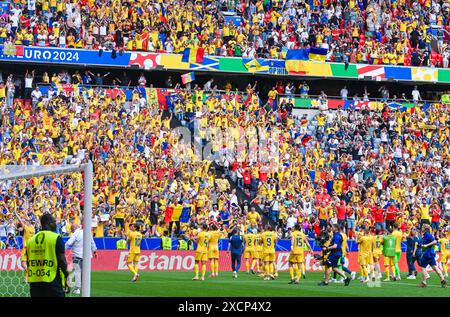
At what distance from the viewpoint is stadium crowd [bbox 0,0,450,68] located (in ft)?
157

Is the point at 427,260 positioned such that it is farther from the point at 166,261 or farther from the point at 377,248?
A: the point at 166,261

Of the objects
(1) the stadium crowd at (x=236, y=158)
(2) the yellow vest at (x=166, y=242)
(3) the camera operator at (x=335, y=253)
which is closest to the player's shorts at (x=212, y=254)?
(1) the stadium crowd at (x=236, y=158)

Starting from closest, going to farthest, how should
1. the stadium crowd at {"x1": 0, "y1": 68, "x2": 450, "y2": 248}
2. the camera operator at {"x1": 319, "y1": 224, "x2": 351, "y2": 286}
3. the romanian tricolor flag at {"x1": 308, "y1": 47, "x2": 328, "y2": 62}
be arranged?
the camera operator at {"x1": 319, "y1": 224, "x2": 351, "y2": 286}
the stadium crowd at {"x1": 0, "y1": 68, "x2": 450, "y2": 248}
the romanian tricolor flag at {"x1": 308, "y1": 47, "x2": 328, "y2": 62}

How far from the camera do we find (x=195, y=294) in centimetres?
2528

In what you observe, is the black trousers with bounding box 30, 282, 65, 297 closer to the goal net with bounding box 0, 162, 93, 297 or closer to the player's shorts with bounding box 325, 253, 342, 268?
the goal net with bounding box 0, 162, 93, 297

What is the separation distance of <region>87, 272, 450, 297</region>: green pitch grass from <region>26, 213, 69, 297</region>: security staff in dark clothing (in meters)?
9.18

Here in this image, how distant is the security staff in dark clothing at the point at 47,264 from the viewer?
15.4 metres

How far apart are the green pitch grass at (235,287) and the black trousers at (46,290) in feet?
30.1

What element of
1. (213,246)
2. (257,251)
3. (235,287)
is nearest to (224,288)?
(235,287)

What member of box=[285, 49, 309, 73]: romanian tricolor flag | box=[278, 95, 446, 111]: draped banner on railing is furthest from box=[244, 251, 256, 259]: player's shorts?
box=[285, 49, 309, 73]: romanian tricolor flag

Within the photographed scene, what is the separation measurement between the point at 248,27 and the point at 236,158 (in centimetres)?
1025

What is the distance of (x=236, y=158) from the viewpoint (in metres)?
45.7

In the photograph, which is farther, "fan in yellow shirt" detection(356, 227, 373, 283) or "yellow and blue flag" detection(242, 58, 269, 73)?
"yellow and blue flag" detection(242, 58, 269, 73)

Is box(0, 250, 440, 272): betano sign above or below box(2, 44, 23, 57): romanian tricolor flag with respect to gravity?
below
